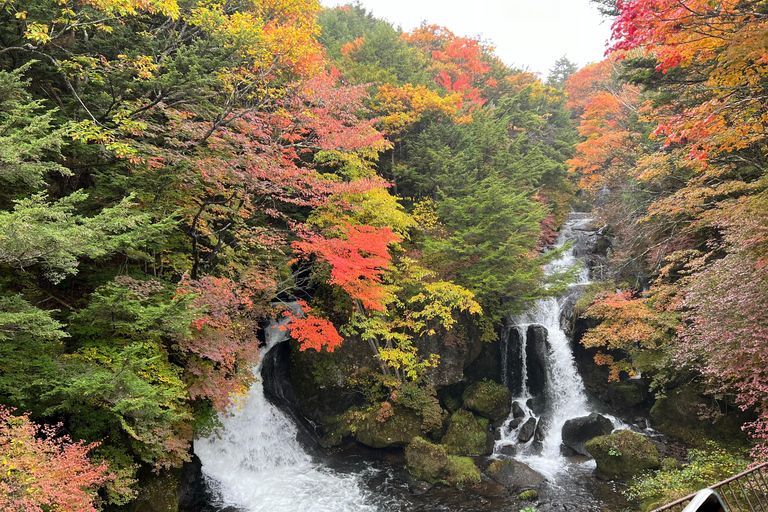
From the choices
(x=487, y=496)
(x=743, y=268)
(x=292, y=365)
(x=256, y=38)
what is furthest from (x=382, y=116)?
(x=487, y=496)

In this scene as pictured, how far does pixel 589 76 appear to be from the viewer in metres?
36.7

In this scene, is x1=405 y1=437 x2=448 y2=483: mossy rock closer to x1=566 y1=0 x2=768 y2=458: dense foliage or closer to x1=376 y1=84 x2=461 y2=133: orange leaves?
x1=566 y1=0 x2=768 y2=458: dense foliage

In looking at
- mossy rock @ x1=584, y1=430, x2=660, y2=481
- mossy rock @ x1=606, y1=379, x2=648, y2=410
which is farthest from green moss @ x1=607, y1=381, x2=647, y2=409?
mossy rock @ x1=584, y1=430, x2=660, y2=481

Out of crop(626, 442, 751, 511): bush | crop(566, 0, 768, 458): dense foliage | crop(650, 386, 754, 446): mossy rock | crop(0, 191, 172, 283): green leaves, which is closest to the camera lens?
crop(0, 191, 172, 283): green leaves

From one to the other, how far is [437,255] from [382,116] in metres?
8.18

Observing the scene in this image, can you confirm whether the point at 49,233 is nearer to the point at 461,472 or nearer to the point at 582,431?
the point at 461,472

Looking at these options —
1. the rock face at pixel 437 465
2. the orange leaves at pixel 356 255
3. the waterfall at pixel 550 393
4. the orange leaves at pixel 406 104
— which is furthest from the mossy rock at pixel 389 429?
the orange leaves at pixel 406 104

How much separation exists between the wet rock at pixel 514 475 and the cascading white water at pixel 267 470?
4399 millimetres

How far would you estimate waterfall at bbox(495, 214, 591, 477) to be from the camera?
43.3 ft

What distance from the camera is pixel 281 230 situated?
12891 millimetres

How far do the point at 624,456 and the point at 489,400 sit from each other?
4720mm

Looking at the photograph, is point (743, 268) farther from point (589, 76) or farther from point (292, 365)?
point (589, 76)

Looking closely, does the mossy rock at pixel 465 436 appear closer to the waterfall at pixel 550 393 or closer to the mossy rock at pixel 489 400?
the mossy rock at pixel 489 400

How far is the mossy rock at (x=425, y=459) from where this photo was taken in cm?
1164
